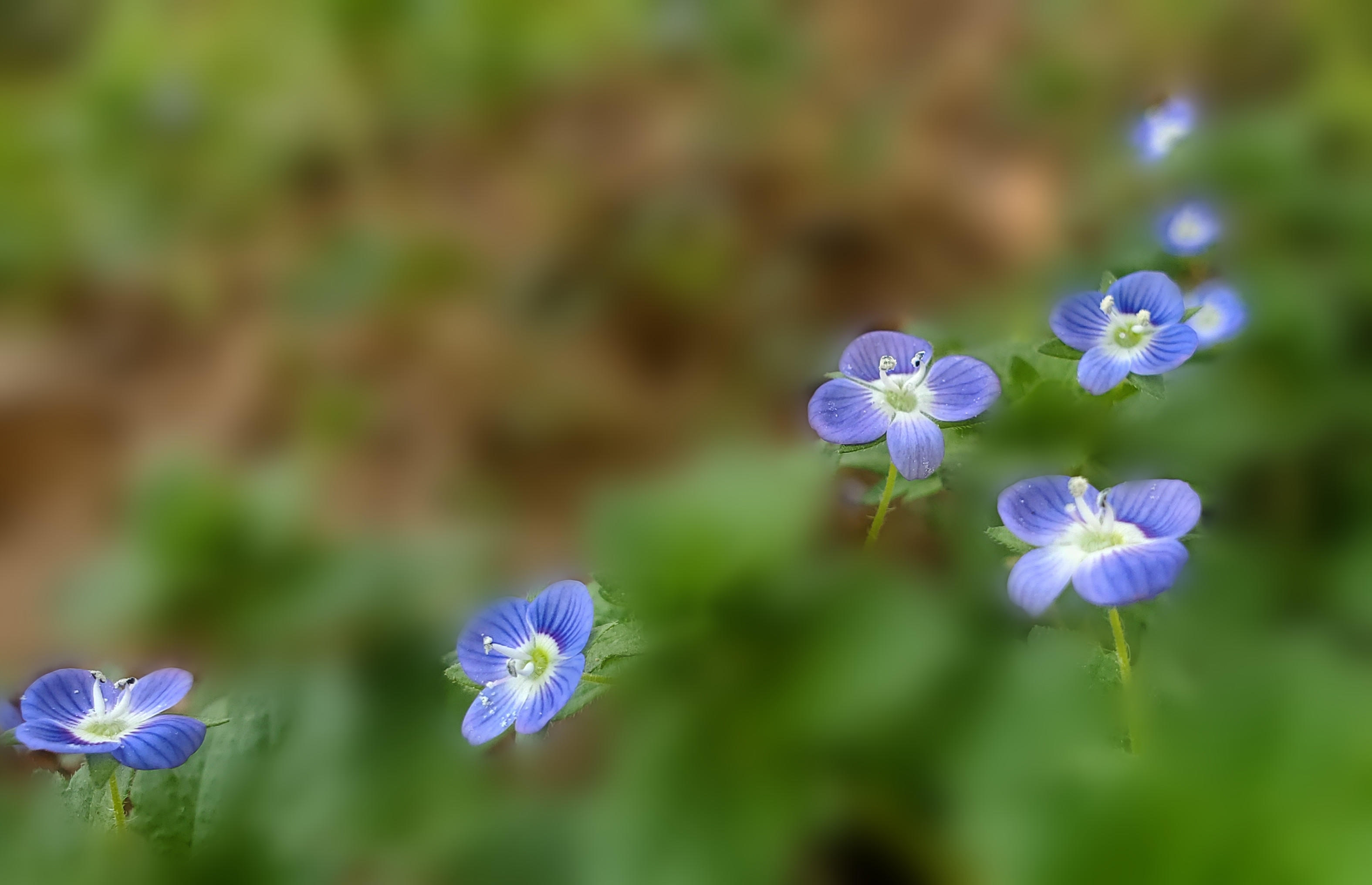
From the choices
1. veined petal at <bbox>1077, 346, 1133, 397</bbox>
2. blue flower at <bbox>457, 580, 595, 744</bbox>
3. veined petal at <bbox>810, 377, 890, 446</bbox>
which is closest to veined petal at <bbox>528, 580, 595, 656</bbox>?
blue flower at <bbox>457, 580, 595, 744</bbox>

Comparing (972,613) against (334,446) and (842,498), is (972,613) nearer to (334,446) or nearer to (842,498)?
(842,498)

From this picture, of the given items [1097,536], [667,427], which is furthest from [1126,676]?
[667,427]

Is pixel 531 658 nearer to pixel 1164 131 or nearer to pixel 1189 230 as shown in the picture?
pixel 1189 230

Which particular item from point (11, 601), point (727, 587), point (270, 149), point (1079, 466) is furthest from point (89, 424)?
point (1079, 466)

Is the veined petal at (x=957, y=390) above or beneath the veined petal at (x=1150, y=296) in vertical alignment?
beneath

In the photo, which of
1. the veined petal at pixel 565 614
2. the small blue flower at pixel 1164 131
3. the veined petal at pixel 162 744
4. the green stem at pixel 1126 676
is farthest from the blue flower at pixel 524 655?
the small blue flower at pixel 1164 131

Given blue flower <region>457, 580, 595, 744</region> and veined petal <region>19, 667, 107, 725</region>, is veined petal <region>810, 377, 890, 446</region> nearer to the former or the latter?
blue flower <region>457, 580, 595, 744</region>

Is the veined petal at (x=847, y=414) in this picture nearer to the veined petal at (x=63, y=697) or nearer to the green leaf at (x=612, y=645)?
the green leaf at (x=612, y=645)
